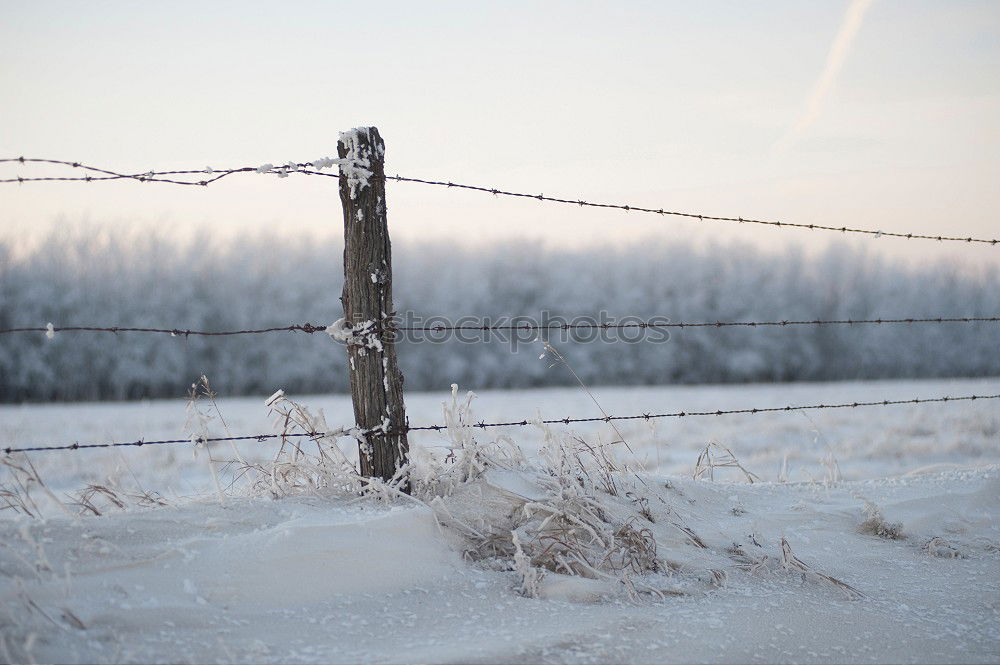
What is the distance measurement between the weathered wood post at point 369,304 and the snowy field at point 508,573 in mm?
305

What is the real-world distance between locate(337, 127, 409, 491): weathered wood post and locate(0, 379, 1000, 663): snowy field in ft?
1.00

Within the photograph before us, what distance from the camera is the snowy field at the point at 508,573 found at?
2660 millimetres

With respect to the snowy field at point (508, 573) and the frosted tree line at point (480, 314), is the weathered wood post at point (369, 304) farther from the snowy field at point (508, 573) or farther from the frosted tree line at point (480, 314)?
the frosted tree line at point (480, 314)

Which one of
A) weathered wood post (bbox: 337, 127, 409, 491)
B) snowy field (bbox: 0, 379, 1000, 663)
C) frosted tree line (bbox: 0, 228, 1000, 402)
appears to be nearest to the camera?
snowy field (bbox: 0, 379, 1000, 663)

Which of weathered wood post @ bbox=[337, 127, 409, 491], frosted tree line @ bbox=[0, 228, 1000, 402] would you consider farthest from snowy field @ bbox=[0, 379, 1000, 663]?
frosted tree line @ bbox=[0, 228, 1000, 402]

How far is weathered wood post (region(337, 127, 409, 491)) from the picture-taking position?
361cm

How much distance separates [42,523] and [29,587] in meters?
0.50

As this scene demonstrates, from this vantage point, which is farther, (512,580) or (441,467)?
(441,467)

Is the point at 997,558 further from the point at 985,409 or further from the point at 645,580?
the point at 985,409

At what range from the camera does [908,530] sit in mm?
4656

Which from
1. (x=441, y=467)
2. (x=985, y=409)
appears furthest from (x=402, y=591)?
(x=985, y=409)

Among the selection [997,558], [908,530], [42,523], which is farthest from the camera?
[908,530]

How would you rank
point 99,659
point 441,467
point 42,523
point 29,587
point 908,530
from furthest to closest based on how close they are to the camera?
point 908,530, point 441,467, point 42,523, point 29,587, point 99,659

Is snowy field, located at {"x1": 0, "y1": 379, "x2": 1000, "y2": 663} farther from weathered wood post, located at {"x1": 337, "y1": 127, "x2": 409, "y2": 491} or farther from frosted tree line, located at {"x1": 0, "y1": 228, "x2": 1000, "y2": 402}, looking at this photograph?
frosted tree line, located at {"x1": 0, "y1": 228, "x2": 1000, "y2": 402}
